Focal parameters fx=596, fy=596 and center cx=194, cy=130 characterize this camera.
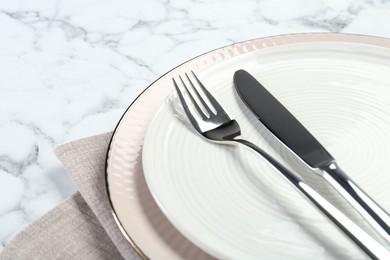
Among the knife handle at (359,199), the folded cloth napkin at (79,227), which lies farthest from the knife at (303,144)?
the folded cloth napkin at (79,227)

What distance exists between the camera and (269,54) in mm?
567

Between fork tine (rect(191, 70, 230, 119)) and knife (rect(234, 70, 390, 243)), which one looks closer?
knife (rect(234, 70, 390, 243))

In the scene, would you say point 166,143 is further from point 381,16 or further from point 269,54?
point 381,16

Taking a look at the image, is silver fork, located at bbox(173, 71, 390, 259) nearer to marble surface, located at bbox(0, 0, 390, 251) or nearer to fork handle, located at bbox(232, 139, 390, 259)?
fork handle, located at bbox(232, 139, 390, 259)

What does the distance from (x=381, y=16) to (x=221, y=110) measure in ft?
1.50

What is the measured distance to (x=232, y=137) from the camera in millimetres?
483

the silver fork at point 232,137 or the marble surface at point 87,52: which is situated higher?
the silver fork at point 232,137

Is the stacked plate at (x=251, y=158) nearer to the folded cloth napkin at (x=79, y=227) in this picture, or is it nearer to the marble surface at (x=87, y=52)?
the folded cloth napkin at (x=79, y=227)

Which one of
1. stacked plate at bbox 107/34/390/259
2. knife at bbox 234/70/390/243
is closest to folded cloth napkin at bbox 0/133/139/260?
stacked plate at bbox 107/34/390/259

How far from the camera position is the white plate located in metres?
0.40

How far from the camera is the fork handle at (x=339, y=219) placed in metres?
0.37

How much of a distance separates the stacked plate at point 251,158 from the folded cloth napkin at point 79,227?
5 centimetres

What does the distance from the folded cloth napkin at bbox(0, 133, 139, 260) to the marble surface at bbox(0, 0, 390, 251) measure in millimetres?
72

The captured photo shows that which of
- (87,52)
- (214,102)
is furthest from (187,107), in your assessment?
(87,52)
